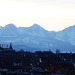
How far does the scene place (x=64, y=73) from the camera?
86.8m

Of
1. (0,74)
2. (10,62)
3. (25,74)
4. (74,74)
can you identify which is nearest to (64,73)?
(74,74)

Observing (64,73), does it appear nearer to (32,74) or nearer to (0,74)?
(32,74)

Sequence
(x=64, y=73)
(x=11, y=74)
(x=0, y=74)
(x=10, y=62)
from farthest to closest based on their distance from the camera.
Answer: (x=10, y=62)
(x=64, y=73)
(x=11, y=74)
(x=0, y=74)

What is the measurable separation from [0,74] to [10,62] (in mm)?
39192

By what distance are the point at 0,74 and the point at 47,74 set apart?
10771 millimetres

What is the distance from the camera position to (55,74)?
83.1 metres

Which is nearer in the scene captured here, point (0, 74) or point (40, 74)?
point (0, 74)

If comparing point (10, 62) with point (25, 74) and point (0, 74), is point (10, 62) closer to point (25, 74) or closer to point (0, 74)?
point (25, 74)

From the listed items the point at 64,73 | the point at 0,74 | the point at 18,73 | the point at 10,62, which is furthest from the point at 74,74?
the point at 10,62

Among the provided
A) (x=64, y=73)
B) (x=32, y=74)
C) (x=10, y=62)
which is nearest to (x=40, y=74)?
(x=32, y=74)

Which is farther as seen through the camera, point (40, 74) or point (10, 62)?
point (10, 62)

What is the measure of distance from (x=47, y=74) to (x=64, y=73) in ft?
18.7

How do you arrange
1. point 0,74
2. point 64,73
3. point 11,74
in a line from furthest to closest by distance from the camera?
point 64,73, point 11,74, point 0,74

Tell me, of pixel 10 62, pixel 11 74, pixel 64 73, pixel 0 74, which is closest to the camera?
pixel 0 74
